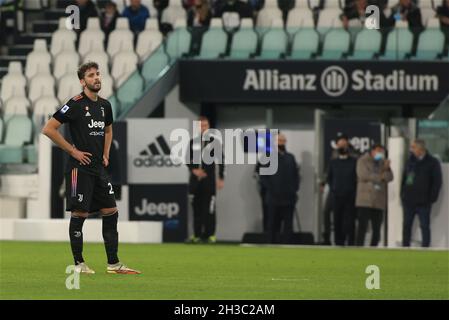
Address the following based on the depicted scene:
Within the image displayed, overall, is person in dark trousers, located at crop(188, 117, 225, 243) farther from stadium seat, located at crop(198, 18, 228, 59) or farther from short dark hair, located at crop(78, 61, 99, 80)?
short dark hair, located at crop(78, 61, 99, 80)

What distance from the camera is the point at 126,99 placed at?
27.6 meters

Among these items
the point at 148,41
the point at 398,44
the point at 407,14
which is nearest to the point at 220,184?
the point at 398,44

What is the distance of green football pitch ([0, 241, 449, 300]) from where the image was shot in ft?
42.5

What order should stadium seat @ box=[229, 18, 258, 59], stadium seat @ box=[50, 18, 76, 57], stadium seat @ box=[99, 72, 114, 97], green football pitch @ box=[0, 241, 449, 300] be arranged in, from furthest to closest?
stadium seat @ box=[50, 18, 76, 57], stadium seat @ box=[99, 72, 114, 97], stadium seat @ box=[229, 18, 258, 59], green football pitch @ box=[0, 241, 449, 300]

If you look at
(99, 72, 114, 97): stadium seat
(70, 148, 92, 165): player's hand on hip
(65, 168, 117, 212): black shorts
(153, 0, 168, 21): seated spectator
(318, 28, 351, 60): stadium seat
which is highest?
(153, 0, 168, 21): seated spectator

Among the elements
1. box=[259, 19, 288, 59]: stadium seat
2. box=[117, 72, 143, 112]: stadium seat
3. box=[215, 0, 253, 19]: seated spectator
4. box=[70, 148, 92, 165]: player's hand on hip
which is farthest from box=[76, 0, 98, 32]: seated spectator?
box=[70, 148, 92, 165]: player's hand on hip

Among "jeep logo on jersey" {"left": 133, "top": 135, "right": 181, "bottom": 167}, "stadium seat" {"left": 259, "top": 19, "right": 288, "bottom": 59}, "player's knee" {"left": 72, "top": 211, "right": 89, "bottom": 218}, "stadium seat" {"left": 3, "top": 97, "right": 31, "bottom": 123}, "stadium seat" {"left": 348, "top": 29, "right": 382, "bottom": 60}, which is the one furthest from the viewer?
"stadium seat" {"left": 3, "top": 97, "right": 31, "bottom": 123}

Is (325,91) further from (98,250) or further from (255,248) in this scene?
(98,250)

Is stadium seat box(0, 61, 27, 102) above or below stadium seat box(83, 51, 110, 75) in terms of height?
below

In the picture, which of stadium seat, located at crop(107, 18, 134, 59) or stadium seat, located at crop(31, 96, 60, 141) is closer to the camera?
stadium seat, located at crop(31, 96, 60, 141)

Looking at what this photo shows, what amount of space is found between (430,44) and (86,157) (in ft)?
48.0

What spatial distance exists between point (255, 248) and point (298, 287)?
9888 mm

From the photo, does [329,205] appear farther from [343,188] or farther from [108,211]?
[108,211]

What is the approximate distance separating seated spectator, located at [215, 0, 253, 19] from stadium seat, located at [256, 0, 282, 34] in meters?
0.28
